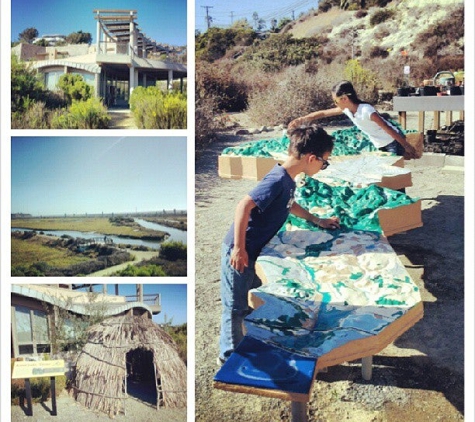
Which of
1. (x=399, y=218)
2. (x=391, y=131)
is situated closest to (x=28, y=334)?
(x=399, y=218)

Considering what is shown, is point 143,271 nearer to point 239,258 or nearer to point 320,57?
point 239,258

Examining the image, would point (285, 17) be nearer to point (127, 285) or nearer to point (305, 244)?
point (305, 244)

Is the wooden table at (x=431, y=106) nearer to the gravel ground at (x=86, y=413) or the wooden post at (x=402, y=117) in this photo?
the wooden post at (x=402, y=117)

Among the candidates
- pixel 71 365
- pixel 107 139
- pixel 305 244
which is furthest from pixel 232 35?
pixel 71 365

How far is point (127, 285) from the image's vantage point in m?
2.93

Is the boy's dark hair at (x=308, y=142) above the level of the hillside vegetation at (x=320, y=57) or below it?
below

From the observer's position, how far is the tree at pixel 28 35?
2.91 m

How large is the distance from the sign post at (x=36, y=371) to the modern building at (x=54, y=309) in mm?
42

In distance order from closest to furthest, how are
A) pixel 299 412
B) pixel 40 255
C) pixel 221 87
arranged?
pixel 299 412
pixel 40 255
pixel 221 87

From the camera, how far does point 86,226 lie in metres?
2.93

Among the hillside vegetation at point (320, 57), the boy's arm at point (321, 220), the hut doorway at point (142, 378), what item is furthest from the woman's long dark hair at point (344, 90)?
the hut doorway at point (142, 378)

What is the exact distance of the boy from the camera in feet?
6.84

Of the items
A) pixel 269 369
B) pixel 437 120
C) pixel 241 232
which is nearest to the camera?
pixel 269 369

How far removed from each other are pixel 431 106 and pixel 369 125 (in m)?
0.32
